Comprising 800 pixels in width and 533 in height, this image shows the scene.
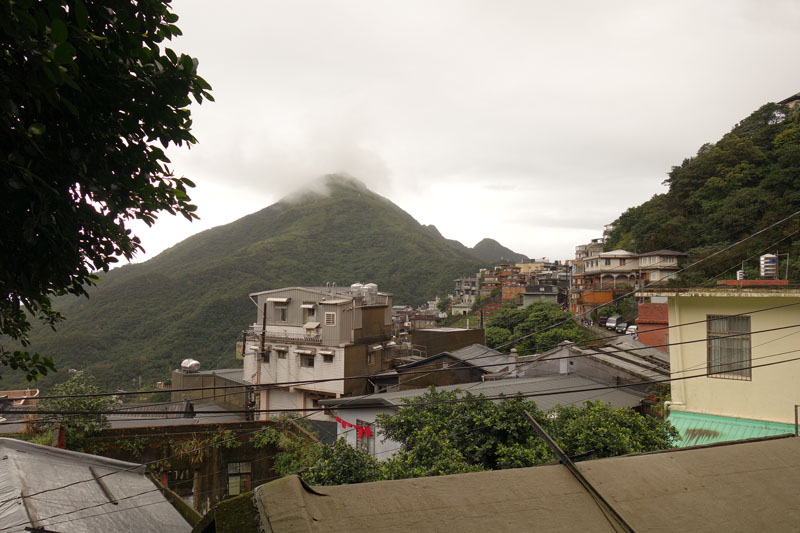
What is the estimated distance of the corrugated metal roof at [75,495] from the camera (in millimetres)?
6332

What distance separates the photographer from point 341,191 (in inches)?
4975

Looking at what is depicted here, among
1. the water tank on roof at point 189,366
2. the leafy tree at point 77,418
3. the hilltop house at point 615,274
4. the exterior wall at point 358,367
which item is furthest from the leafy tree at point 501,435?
the hilltop house at point 615,274

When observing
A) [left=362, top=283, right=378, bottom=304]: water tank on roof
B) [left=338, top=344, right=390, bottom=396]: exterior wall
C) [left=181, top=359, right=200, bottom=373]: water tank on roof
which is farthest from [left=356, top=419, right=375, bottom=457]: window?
[left=181, top=359, right=200, bottom=373]: water tank on roof

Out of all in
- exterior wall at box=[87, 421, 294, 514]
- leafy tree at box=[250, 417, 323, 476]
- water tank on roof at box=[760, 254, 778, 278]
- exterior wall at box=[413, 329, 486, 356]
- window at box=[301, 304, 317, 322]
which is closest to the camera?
water tank on roof at box=[760, 254, 778, 278]

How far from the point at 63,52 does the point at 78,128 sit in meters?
1.02

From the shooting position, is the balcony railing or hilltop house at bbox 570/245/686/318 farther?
hilltop house at bbox 570/245/686/318

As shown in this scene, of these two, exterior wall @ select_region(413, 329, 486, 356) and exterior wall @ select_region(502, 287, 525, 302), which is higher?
exterior wall @ select_region(502, 287, 525, 302)

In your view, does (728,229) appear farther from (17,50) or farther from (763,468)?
(17,50)

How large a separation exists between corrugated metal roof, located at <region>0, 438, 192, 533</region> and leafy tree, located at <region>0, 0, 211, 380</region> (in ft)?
14.0

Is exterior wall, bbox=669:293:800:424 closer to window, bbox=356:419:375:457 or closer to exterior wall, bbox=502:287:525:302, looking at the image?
window, bbox=356:419:375:457

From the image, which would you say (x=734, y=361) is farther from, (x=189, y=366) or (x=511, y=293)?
(x=511, y=293)

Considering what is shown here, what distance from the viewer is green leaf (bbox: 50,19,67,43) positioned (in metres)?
2.23

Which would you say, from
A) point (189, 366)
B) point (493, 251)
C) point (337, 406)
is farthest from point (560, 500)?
point (493, 251)

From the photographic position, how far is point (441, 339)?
31.6 meters
